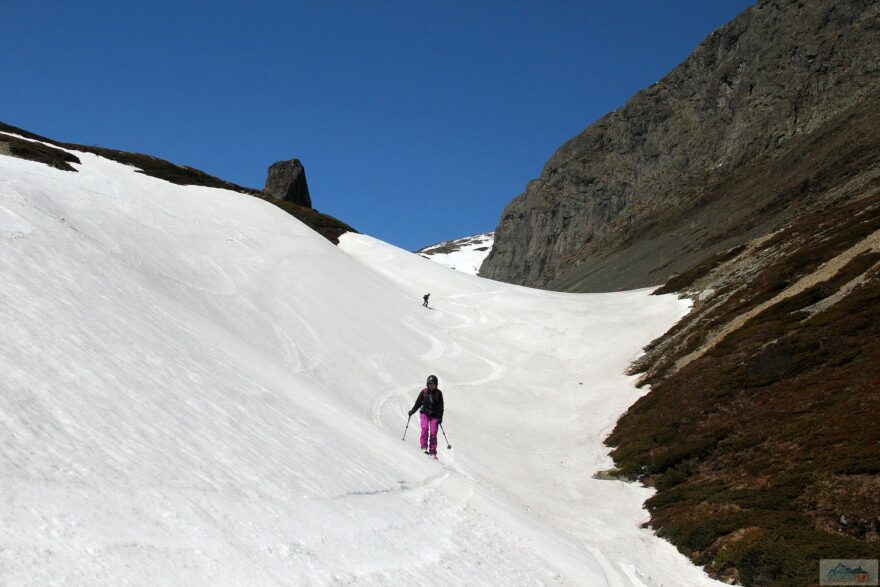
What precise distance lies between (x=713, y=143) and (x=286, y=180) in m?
102

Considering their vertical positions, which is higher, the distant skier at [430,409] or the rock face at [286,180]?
the rock face at [286,180]

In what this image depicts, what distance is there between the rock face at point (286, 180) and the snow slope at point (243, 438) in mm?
75248

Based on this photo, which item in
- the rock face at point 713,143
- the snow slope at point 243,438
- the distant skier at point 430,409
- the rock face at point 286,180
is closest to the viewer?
the snow slope at point 243,438

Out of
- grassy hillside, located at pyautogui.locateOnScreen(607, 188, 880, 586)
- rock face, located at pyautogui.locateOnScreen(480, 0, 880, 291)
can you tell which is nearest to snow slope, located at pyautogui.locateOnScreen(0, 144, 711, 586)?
grassy hillside, located at pyautogui.locateOnScreen(607, 188, 880, 586)

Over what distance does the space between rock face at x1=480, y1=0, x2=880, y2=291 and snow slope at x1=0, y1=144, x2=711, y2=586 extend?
63.3 meters

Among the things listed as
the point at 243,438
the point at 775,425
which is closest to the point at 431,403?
the point at 243,438

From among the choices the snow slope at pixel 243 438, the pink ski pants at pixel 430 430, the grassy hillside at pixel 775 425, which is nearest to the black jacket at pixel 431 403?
→ the pink ski pants at pixel 430 430

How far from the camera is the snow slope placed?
8336mm

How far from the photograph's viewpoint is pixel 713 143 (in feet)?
500

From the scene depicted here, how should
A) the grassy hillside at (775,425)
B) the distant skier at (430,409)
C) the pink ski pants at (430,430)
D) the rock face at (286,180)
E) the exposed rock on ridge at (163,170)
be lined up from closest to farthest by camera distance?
the grassy hillside at (775,425) → the distant skier at (430,409) → the pink ski pants at (430,430) → the exposed rock on ridge at (163,170) → the rock face at (286,180)

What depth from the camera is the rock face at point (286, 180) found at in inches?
4616

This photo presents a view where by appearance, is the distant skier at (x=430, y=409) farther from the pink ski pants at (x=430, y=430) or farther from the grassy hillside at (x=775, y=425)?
the grassy hillside at (x=775, y=425)

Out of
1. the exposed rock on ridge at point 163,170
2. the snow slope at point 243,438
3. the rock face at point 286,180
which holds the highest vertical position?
the rock face at point 286,180

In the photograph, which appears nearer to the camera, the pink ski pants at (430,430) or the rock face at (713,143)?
the pink ski pants at (430,430)
